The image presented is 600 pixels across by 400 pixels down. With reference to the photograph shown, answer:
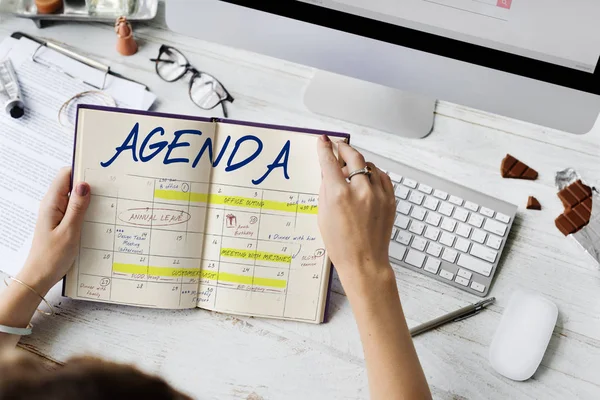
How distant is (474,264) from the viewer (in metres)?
0.76

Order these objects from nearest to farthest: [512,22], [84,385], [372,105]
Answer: [84,385] → [512,22] → [372,105]

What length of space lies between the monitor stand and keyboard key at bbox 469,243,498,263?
0.19 meters

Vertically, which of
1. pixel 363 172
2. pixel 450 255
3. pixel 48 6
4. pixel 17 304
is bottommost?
pixel 17 304

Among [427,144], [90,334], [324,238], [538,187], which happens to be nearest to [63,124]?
[90,334]

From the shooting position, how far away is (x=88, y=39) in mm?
909

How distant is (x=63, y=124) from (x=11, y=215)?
5.7 inches

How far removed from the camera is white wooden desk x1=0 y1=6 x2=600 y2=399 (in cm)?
71

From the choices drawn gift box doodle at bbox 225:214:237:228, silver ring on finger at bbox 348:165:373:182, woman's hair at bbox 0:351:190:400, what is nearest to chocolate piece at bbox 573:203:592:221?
silver ring on finger at bbox 348:165:373:182

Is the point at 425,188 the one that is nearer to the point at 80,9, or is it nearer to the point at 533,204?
the point at 533,204

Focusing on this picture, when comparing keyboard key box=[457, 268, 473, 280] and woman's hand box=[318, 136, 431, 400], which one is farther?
keyboard key box=[457, 268, 473, 280]

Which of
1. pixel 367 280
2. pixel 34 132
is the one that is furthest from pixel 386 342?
pixel 34 132

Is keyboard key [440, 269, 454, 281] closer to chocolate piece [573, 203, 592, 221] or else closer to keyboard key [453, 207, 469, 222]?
keyboard key [453, 207, 469, 222]

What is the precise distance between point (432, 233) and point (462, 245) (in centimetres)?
4

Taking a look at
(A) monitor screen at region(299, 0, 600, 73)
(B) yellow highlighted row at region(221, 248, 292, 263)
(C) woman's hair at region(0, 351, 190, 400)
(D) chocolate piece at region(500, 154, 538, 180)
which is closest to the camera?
(C) woman's hair at region(0, 351, 190, 400)
